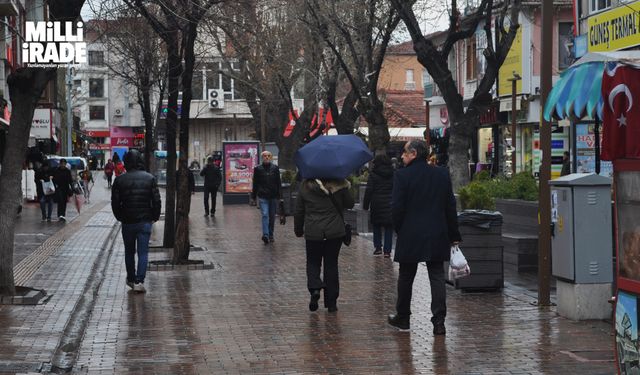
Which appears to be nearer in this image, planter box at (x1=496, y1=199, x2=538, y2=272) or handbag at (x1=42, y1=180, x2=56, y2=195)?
planter box at (x1=496, y1=199, x2=538, y2=272)

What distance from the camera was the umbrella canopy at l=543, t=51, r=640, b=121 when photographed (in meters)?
9.48

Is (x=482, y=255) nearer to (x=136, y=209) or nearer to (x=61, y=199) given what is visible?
(x=136, y=209)

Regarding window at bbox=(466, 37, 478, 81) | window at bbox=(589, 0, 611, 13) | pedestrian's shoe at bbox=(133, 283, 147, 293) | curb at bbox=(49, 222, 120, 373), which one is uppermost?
window at bbox=(466, 37, 478, 81)

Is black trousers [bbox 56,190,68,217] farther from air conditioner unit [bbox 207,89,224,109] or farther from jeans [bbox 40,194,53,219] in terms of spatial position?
air conditioner unit [bbox 207,89,224,109]

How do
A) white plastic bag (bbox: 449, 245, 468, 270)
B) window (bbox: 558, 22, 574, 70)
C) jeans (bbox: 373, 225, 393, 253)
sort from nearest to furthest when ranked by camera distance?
white plastic bag (bbox: 449, 245, 468, 270) < jeans (bbox: 373, 225, 393, 253) < window (bbox: 558, 22, 574, 70)

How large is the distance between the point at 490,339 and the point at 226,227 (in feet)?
61.4

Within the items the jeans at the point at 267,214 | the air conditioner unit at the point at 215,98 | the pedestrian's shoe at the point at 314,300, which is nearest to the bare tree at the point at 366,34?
the jeans at the point at 267,214

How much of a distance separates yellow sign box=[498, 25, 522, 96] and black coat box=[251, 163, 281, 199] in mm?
23828

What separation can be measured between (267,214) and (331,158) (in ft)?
32.9

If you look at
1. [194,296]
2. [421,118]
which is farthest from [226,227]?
[421,118]

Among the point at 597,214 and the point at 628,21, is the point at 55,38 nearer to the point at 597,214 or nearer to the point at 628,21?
the point at 597,214

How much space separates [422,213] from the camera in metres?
10.8

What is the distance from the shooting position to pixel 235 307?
1298 centimetres

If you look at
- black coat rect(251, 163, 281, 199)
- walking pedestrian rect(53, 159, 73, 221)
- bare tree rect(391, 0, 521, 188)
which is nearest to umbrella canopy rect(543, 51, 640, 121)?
black coat rect(251, 163, 281, 199)
